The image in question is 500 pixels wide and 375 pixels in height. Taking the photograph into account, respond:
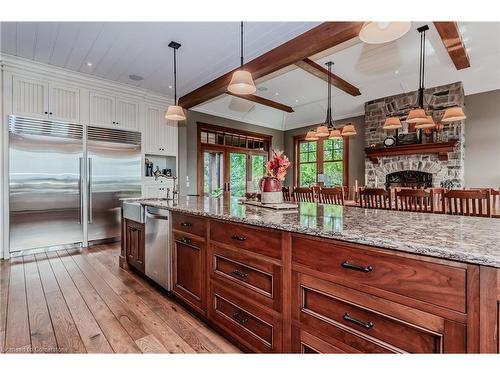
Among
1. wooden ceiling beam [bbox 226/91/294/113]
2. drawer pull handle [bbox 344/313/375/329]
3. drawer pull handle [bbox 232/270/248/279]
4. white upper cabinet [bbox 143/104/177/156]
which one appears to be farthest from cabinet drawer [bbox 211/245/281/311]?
wooden ceiling beam [bbox 226/91/294/113]

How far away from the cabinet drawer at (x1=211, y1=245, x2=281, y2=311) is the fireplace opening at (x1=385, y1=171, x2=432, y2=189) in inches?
203

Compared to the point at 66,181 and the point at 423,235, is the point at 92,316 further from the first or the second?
the point at 66,181

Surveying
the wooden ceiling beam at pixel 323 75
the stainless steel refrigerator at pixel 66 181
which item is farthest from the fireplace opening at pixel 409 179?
the stainless steel refrigerator at pixel 66 181

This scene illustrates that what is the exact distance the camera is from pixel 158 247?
7.85 feet

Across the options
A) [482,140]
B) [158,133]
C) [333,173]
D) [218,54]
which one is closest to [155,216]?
[218,54]

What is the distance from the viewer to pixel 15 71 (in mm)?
3580

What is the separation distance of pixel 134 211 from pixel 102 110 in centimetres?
256

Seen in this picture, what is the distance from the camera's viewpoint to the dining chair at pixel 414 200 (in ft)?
8.71

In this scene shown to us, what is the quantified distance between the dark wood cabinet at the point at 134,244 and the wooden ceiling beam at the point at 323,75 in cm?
328

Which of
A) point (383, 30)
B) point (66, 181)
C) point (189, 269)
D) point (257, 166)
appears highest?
point (383, 30)

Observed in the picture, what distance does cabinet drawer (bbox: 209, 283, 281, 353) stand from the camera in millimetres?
1358

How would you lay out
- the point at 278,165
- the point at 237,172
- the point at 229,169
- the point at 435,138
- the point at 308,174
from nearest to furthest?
the point at 278,165 → the point at 435,138 → the point at 229,169 → the point at 237,172 → the point at 308,174
